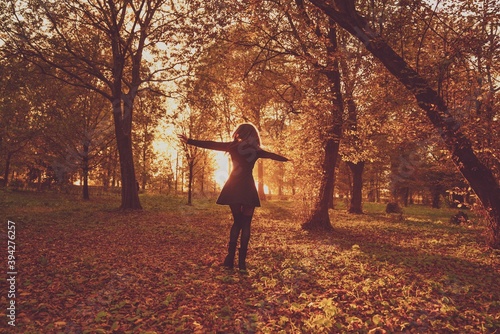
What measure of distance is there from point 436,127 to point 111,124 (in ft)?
87.0

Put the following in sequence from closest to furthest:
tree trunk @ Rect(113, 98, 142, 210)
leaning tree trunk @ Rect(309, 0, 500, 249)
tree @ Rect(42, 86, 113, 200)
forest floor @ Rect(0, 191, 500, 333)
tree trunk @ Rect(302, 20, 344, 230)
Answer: forest floor @ Rect(0, 191, 500, 333), leaning tree trunk @ Rect(309, 0, 500, 249), tree trunk @ Rect(302, 20, 344, 230), tree trunk @ Rect(113, 98, 142, 210), tree @ Rect(42, 86, 113, 200)

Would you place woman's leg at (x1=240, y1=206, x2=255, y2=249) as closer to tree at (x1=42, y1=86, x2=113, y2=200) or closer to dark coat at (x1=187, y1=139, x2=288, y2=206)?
dark coat at (x1=187, y1=139, x2=288, y2=206)

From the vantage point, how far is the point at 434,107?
26.8 ft

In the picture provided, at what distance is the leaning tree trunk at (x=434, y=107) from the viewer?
26.1 feet

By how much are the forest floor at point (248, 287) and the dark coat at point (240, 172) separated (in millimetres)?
1610

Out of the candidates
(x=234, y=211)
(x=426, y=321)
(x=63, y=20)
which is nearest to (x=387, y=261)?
(x=426, y=321)

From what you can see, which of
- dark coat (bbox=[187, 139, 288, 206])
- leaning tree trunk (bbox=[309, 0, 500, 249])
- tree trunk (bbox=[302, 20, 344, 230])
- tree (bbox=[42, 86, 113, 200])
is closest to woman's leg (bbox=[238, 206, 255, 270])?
dark coat (bbox=[187, 139, 288, 206])

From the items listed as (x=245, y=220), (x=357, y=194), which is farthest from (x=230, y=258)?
(x=357, y=194)

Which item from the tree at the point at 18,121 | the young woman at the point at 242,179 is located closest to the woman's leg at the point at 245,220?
the young woman at the point at 242,179

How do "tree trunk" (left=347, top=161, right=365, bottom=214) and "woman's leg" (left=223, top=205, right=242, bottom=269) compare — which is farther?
"tree trunk" (left=347, top=161, right=365, bottom=214)

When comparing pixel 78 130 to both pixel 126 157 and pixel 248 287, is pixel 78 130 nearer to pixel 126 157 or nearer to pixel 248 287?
pixel 126 157

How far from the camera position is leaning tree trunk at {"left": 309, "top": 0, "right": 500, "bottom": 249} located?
7.95 metres

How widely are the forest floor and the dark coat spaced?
161 centimetres

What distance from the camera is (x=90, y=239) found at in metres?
10.1
